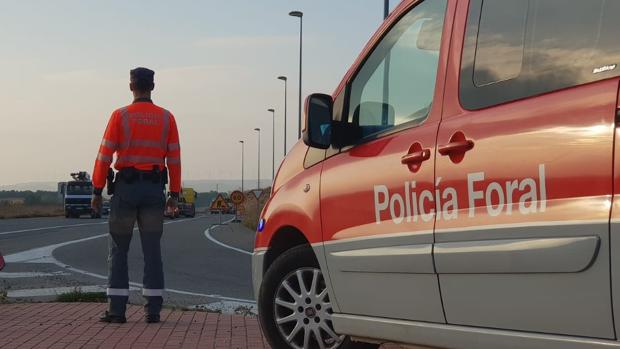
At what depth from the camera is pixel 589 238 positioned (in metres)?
2.77

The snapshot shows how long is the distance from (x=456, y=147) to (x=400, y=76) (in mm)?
811

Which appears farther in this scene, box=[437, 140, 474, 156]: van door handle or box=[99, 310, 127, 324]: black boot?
box=[99, 310, 127, 324]: black boot

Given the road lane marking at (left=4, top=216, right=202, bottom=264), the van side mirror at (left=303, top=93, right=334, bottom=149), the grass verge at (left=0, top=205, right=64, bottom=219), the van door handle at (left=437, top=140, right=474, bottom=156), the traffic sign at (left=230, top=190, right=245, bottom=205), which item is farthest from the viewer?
the grass verge at (left=0, top=205, right=64, bottom=219)

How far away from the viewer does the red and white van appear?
2.82 meters

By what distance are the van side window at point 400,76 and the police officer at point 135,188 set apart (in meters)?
2.79

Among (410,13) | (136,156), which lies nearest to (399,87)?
(410,13)

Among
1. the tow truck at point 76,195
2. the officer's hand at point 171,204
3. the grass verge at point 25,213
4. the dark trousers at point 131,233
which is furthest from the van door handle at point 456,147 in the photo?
the grass verge at point 25,213

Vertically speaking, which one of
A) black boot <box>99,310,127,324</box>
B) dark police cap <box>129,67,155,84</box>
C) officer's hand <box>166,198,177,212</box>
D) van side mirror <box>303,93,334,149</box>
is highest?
dark police cap <box>129,67,155,84</box>

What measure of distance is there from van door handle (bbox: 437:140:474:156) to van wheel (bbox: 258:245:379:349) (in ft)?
4.24

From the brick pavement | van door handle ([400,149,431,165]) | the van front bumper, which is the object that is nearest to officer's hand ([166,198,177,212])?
the brick pavement

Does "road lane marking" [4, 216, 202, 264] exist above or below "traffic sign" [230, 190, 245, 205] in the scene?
below

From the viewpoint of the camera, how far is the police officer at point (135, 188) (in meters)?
6.73

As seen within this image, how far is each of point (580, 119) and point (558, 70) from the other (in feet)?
0.88

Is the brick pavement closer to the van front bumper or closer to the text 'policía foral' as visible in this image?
the van front bumper
